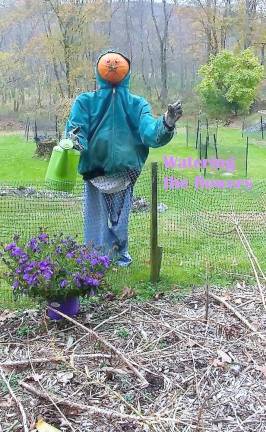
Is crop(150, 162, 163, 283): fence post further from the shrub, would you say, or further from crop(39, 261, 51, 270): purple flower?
the shrub

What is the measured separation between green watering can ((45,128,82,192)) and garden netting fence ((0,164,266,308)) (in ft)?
0.29

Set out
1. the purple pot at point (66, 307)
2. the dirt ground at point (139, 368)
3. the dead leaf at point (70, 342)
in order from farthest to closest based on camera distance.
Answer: the purple pot at point (66, 307), the dead leaf at point (70, 342), the dirt ground at point (139, 368)

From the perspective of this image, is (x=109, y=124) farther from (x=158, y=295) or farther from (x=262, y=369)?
(x=262, y=369)

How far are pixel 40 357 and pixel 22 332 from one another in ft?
1.16

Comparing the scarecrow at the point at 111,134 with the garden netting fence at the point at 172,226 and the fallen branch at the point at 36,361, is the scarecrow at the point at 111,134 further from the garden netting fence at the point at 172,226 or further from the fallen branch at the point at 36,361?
the fallen branch at the point at 36,361

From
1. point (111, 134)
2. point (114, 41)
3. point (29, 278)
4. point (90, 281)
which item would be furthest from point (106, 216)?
point (114, 41)

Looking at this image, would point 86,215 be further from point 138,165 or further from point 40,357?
point 40,357

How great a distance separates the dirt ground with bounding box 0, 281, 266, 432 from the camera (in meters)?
2.38

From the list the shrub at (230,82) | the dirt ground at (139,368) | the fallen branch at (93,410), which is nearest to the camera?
the fallen branch at (93,410)

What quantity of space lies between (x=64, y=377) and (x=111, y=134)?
1910 millimetres

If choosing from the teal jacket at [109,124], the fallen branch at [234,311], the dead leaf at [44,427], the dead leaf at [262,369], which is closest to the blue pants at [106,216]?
the teal jacket at [109,124]

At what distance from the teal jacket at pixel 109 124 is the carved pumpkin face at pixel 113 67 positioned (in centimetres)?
5

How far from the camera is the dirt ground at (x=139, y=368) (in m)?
2.38

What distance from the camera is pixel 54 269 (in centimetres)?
311
